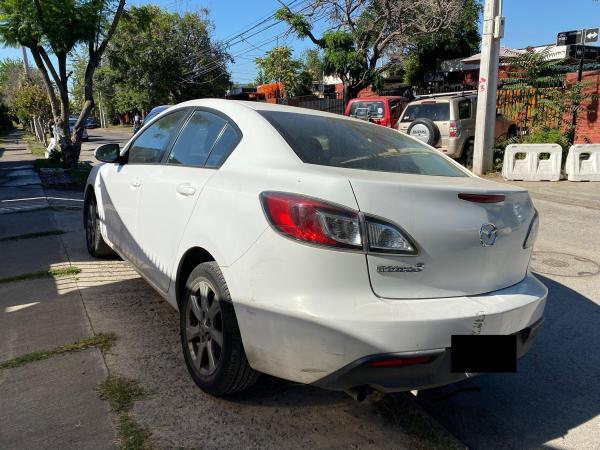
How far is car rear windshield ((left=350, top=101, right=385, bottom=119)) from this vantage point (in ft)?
48.8

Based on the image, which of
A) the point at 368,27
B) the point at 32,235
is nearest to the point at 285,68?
the point at 368,27

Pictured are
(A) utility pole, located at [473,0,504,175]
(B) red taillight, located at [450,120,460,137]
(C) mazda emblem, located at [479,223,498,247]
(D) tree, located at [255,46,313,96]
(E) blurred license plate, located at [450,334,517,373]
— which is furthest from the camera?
(D) tree, located at [255,46,313,96]

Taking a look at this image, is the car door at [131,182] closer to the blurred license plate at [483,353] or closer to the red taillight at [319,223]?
the red taillight at [319,223]

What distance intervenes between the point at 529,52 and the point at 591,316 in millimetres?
10303

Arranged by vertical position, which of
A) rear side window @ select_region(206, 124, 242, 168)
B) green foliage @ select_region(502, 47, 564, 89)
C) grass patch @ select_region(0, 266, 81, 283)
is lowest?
grass patch @ select_region(0, 266, 81, 283)

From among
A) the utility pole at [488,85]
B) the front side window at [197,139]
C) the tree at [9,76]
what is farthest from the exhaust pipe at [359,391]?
the tree at [9,76]

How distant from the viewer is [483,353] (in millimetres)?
2268

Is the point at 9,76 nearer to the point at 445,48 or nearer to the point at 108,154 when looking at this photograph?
the point at 445,48

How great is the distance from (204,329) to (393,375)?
1.10 meters

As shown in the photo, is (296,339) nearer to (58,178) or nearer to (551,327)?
(551,327)

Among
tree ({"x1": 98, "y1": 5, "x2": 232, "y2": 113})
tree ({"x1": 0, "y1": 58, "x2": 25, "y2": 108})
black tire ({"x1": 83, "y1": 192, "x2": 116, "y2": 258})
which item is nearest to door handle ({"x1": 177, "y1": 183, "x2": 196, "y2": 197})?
black tire ({"x1": 83, "y1": 192, "x2": 116, "y2": 258})

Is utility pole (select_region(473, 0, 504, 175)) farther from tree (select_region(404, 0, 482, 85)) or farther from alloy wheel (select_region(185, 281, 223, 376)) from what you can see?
tree (select_region(404, 0, 482, 85))

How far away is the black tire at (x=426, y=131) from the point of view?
11.9 meters

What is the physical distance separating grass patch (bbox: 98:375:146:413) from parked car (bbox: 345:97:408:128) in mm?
12611
